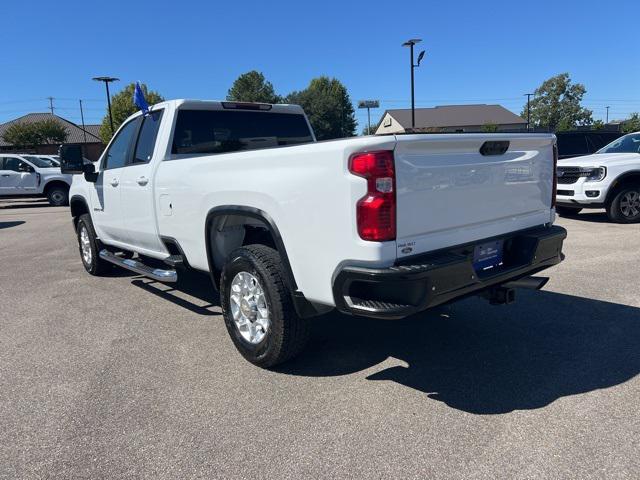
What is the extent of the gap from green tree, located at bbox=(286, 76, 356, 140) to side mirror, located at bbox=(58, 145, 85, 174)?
5813 cm

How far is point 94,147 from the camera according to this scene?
191ft

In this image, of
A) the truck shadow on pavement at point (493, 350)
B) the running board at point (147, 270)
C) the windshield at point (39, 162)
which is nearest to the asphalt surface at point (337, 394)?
the truck shadow on pavement at point (493, 350)

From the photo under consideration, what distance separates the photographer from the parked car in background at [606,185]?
9.38 metres

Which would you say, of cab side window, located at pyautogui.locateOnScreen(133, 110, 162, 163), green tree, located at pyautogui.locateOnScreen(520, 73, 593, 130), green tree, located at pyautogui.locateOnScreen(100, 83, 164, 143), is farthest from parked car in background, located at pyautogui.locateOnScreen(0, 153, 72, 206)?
green tree, located at pyautogui.locateOnScreen(520, 73, 593, 130)

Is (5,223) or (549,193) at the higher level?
(549,193)

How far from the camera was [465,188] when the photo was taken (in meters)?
3.17

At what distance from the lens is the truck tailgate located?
2855 mm

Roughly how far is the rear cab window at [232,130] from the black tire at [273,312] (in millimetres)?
1674

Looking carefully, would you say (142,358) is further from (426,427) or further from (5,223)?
(5,223)

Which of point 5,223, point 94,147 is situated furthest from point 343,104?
point 5,223

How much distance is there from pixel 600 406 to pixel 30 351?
4.27 metres

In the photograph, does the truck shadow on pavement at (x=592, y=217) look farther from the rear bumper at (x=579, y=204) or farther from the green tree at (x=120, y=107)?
the green tree at (x=120, y=107)

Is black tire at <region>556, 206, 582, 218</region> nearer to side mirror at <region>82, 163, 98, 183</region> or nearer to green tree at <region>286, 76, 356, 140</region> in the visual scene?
side mirror at <region>82, 163, 98, 183</region>

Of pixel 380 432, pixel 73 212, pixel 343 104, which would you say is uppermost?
pixel 343 104
